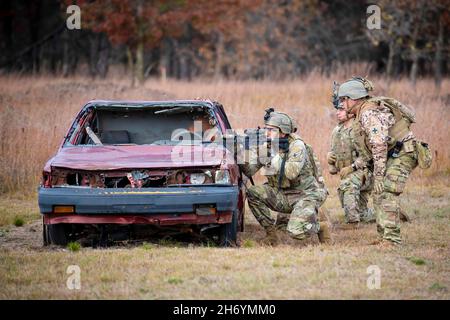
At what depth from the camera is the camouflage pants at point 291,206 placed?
9.12 m

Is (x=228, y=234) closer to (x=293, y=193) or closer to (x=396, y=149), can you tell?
(x=293, y=193)

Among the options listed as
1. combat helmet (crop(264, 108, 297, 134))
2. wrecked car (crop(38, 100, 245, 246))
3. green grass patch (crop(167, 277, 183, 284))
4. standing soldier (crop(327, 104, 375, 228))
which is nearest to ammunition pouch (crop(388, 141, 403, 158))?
combat helmet (crop(264, 108, 297, 134))

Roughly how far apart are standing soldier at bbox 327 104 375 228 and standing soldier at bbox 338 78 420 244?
1.62 meters

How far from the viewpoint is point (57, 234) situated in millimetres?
9000

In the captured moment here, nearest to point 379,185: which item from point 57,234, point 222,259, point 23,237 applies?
point 222,259

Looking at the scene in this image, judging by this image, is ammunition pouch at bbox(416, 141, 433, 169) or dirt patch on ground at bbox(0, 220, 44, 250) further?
dirt patch on ground at bbox(0, 220, 44, 250)

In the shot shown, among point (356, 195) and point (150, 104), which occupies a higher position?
point (150, 104)

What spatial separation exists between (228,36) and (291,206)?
28213 mm

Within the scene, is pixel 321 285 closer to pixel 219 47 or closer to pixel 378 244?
pixel 378 244

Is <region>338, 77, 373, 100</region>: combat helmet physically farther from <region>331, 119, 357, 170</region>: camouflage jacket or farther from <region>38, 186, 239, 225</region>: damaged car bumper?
<region>331, 119, 357, 170</region>: camouflage jacket

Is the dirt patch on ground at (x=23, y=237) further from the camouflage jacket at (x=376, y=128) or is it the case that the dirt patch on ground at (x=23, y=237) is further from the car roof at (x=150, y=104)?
the camouflage jacket at (x=376, y=128)

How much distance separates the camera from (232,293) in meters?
6.92

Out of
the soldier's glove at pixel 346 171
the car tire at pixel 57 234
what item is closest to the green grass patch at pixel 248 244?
the car tire at pixel 57 234

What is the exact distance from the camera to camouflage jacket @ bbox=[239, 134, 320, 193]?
912cm
